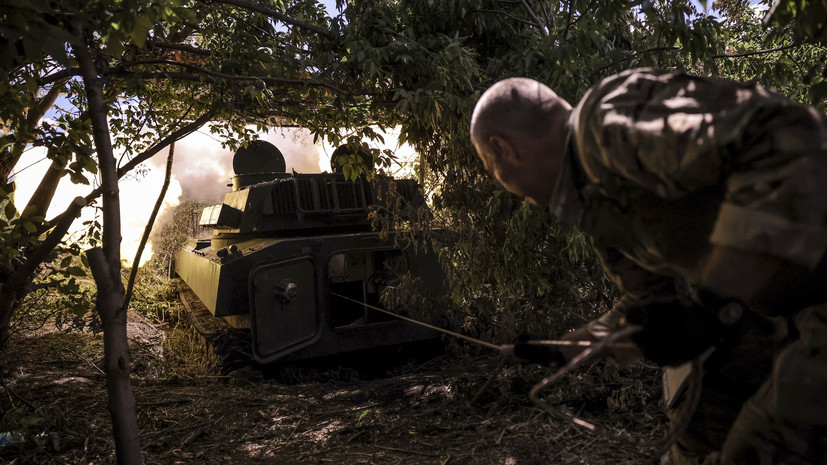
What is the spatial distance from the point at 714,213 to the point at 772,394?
1.39 ft

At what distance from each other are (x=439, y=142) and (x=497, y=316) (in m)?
1.71

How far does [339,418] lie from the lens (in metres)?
4.46

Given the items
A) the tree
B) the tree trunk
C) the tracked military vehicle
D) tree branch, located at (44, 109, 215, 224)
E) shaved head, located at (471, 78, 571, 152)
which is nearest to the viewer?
shaved head, located at (471, 78, 571, 152)

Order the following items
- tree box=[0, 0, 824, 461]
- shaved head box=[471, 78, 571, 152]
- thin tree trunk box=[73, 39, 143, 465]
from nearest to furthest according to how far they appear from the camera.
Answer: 1. shaved head box=[471, 78, 571, 152]
2. thin tree trunk box=[73, 39, 143, 465]
3. tree box=[0, 0, 824, 461]

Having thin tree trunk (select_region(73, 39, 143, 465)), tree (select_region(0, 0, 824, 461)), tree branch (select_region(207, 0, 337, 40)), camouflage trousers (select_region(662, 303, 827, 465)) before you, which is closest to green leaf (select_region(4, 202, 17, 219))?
tree (select_region(0, 0, 824, 461))

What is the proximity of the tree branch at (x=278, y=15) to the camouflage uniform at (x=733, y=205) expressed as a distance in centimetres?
336

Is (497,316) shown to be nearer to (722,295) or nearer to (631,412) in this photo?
(631,412)

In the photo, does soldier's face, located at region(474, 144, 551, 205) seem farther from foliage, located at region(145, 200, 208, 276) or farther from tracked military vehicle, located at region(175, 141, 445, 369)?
foliage, located at region(145, 200, 208, 276)

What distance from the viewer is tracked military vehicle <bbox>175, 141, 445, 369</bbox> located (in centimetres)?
568

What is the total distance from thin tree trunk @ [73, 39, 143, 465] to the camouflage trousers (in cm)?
250

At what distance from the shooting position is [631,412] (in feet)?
12.3

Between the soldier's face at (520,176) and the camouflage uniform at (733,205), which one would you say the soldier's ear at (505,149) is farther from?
the camouflage uniform at (733,205)

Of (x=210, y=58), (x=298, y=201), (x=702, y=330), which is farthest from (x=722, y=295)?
(x=298, y=201)

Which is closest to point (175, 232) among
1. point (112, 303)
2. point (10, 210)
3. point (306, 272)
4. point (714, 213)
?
point (306, 272)
